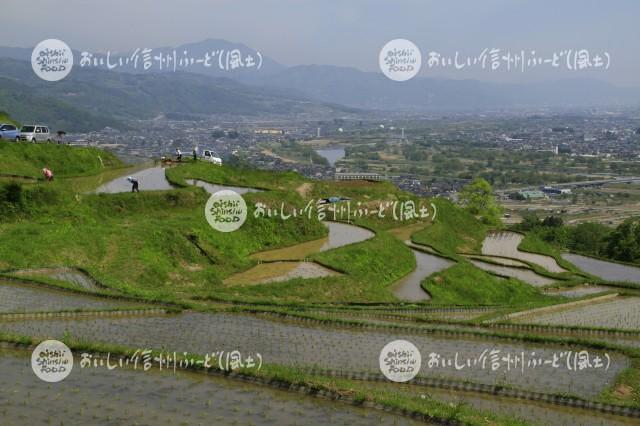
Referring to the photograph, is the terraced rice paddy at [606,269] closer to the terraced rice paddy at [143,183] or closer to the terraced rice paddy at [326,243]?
the terraced rice paddy at [326,243]

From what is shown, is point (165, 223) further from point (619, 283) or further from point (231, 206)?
point (619, 283)

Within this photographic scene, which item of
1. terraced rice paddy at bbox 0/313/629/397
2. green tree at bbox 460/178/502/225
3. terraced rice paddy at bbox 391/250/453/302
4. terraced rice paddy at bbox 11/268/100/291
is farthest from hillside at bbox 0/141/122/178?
green tree at bbox 460/178/502/225

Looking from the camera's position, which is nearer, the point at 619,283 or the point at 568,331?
the point at 568,331

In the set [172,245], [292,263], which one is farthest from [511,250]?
[172,245]

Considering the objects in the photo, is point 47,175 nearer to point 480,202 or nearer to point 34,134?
point 34,134

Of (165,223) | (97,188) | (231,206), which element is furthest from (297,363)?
(97,188)
